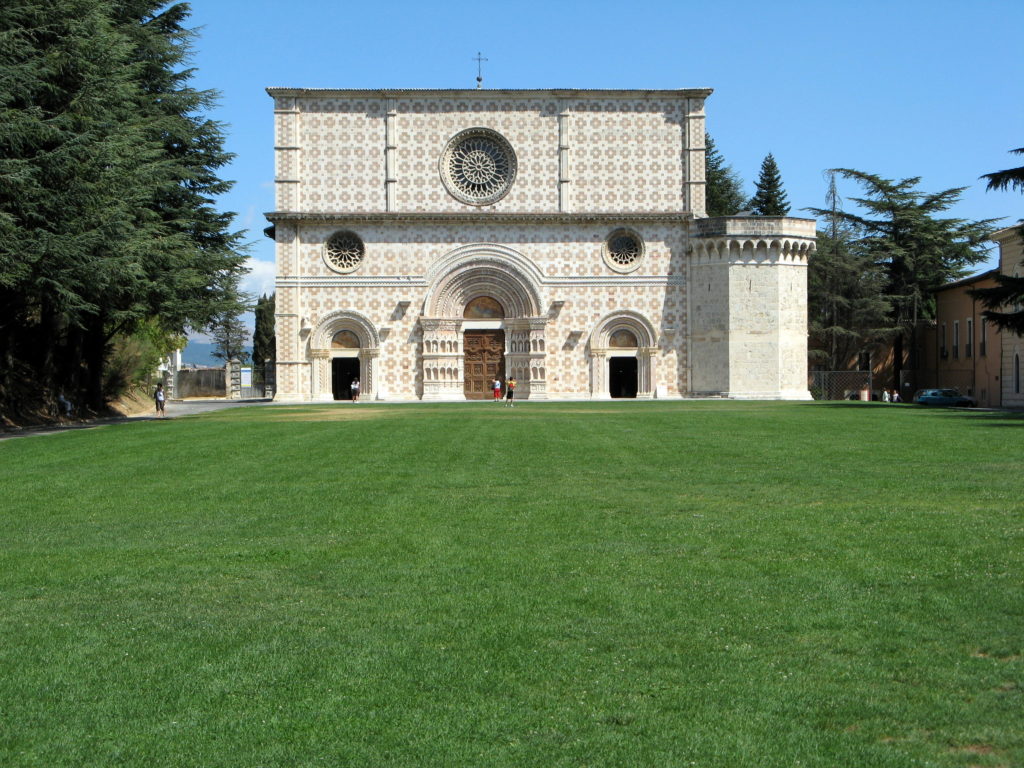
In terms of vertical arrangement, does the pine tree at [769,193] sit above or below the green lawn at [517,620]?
above

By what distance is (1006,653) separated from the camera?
6816 mm

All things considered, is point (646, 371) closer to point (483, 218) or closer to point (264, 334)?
point (483, 218)

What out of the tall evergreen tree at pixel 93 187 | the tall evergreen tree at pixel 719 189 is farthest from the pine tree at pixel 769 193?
the tall evergreen tree at pixel 93 187

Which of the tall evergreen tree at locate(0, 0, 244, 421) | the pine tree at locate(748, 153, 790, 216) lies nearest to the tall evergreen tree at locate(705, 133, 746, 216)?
the pine tree at locate(748, 153, 790, 216)

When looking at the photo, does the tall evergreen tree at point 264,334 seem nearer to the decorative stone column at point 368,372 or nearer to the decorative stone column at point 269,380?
the decorative stone column at point 269,380

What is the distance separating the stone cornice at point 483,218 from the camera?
5162cm

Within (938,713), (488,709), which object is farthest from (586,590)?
(938,713)

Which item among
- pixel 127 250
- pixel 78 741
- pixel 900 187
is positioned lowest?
pixel 78 741

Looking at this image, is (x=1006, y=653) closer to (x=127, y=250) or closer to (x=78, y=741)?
(x=78, y=741)

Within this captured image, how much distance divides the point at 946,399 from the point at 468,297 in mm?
20718

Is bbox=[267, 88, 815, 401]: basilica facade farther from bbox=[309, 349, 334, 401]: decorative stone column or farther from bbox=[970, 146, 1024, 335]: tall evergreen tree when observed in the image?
bbox=[970, 146, 1024, 335]: tall evergreen tree

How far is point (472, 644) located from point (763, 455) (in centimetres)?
1242

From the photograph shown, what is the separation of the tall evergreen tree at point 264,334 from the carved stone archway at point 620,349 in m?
35.0

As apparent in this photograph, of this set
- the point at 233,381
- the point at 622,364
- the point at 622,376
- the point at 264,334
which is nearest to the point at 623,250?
the point at 622,364
